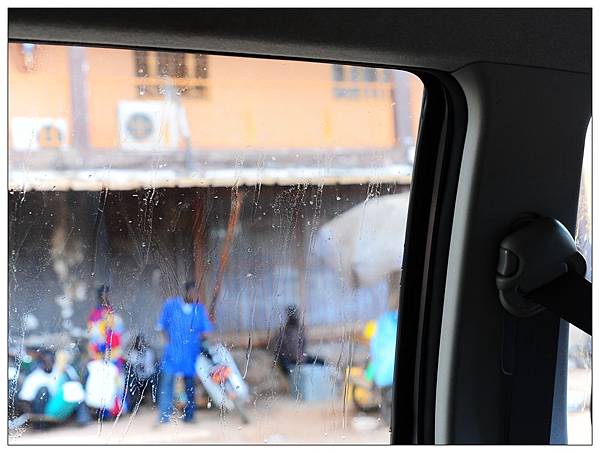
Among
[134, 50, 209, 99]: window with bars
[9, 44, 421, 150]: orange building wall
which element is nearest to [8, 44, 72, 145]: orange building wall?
[9, 44, 421, 150]: orange building wall

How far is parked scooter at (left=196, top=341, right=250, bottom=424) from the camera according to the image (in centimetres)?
122

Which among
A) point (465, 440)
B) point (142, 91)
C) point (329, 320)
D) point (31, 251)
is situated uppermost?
point (142, 91)

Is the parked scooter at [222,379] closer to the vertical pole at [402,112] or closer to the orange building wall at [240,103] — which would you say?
the orange building wall at [240,103]

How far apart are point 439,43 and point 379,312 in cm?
44

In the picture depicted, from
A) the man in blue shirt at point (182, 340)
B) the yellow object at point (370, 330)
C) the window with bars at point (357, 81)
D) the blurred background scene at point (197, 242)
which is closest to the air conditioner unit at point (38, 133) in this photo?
the blurred background scene at point (197, 242)

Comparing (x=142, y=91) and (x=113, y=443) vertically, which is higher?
(x=142, y=91)

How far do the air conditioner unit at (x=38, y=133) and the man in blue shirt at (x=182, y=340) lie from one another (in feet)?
0.94

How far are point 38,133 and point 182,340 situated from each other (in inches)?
14.6

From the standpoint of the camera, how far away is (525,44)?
124 centimetres

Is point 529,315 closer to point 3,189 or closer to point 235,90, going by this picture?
point 235,90

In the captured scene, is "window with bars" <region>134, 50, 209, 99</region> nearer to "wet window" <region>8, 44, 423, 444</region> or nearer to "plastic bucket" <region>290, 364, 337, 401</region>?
"wet window" <region>8, 44, 423, 444</region>

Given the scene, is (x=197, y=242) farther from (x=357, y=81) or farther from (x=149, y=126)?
(x=357, y=81)

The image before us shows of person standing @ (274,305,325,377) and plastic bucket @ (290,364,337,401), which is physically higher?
person standing @ (274,305,325,377)

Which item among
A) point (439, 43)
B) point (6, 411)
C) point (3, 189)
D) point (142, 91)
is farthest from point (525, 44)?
point (6, 411)
